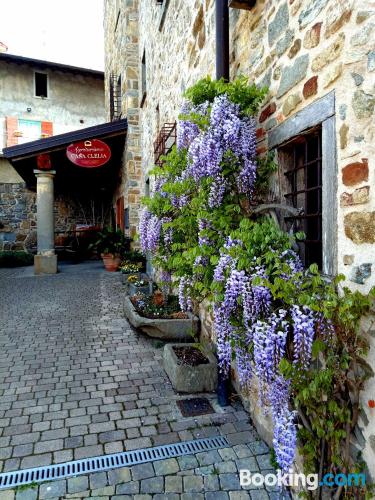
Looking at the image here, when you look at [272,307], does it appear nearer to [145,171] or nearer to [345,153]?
[345,153]

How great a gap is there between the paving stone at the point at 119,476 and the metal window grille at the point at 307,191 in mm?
1584

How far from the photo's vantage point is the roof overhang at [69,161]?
805cm

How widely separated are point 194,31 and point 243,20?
4.72 feet

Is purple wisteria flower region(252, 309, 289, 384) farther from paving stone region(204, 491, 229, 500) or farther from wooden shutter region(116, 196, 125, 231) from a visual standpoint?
wooden shutter region(116, 196, 125, 231)

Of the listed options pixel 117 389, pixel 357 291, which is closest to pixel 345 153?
pixel 357 291

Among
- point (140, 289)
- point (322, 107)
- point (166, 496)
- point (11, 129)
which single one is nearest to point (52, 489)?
point (166, 496)

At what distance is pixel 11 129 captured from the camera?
53.1 feet

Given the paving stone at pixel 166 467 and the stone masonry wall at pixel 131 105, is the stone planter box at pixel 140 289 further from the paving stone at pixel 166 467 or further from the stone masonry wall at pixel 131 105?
the paving stone at pixel 166 467

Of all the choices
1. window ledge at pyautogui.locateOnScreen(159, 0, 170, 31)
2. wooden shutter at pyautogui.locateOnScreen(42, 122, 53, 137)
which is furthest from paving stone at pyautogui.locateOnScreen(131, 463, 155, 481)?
wooden shutter at pyautogui.locateOnScreen(42, 122, 53, 137)

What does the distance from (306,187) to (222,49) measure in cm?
147

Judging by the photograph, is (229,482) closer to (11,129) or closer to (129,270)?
(129,270)

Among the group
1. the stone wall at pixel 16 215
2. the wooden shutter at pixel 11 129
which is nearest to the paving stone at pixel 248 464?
the stone wall at pixel 16 215

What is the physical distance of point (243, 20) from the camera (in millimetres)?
2721

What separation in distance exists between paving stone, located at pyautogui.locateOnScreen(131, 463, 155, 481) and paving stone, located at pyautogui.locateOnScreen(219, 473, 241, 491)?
15.4 inches
